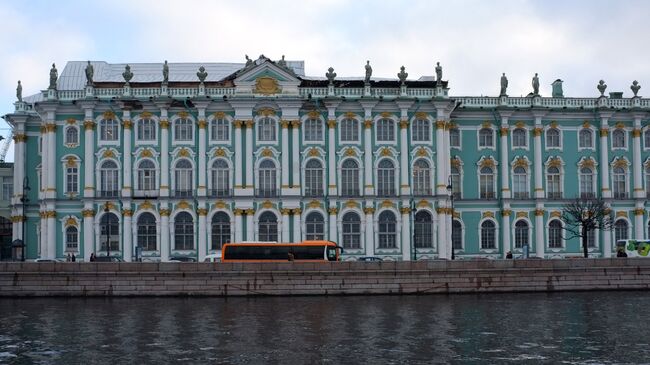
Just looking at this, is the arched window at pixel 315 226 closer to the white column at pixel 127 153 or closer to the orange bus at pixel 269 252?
the orange bus at pixel 269 252

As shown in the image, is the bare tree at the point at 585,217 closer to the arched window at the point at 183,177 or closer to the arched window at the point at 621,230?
the arched window at the point at 621,230

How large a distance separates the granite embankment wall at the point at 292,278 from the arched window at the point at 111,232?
18327 millimetres

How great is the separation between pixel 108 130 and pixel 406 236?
80.2 feet

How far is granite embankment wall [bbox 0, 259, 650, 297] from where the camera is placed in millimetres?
50969

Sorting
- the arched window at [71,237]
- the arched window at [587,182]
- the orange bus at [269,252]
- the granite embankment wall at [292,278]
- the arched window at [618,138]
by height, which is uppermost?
the arched window at [618,138]

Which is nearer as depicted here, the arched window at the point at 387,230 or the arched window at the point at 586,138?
the arched window at the point at 387,230

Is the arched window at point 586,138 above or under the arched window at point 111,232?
above

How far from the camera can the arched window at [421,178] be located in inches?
2793

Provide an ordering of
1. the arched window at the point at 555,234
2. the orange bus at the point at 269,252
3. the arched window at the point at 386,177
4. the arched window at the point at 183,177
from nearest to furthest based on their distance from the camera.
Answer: the orange bus at the point at 269,252, the arched window at the point at 183,177, the arched window at the point at 386,177, the arched window at the point at 555,234

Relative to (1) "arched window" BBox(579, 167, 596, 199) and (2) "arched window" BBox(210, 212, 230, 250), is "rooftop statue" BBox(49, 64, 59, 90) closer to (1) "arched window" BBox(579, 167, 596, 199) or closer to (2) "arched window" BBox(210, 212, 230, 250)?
(2) "arched window" BBox(210, 212, 230, 250)

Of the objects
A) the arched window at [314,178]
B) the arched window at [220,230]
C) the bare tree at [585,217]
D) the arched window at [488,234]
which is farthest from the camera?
the arched window at [488,234]

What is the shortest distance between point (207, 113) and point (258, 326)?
3444 centimetres

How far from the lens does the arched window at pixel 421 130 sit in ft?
234

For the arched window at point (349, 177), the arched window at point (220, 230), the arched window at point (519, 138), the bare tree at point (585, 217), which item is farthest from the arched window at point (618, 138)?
the arched window at point (220, 230)
